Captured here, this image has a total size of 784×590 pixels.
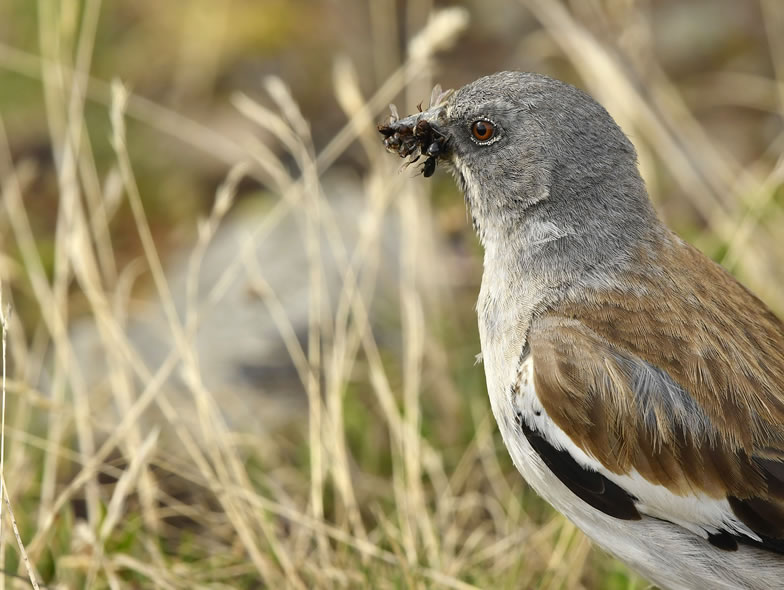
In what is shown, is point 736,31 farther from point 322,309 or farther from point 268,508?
point 268,508

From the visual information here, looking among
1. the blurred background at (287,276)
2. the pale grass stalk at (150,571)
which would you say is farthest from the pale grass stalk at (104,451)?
the pale grass stalk at (150,571)

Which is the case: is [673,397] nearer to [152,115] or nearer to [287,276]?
[287,276]

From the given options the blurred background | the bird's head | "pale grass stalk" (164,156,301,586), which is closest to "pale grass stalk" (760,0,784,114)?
the blurred background

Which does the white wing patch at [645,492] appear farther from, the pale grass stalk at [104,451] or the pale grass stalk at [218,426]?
the pale grass stalk at [104,451]

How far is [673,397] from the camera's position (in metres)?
2.57

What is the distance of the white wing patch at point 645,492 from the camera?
99.3 inches

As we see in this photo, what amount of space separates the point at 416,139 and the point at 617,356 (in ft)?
3.02

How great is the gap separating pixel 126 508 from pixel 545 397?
69.8 inches

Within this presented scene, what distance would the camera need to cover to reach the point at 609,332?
2.65 m

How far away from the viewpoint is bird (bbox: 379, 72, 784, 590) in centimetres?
255

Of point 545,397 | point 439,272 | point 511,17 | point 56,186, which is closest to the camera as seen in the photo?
point 545,397

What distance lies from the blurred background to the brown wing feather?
72 centimetres

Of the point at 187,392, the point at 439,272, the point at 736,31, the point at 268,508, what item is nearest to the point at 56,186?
the point at 187,392

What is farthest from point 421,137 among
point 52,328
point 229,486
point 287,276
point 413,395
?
point 287,276
